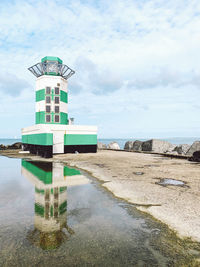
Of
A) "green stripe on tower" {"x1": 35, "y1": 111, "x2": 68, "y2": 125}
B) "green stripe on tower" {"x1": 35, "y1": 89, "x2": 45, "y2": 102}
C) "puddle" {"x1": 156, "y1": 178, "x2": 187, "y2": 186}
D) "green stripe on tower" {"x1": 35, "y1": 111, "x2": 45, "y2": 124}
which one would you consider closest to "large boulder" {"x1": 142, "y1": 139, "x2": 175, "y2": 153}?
"green stripe on tower" {"x1": 35, "y1": 111, "x2": 68, "y2": 125}

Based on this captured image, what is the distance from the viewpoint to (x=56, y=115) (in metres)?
28.3

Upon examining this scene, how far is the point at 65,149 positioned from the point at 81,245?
22.2 meters

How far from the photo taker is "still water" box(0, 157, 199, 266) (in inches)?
130

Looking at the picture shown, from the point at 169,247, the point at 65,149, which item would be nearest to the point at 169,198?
the point at 169,247

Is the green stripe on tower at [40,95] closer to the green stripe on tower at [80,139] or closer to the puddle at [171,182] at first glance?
the green stripe on tower at [80,139]

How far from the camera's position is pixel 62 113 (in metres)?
28.9

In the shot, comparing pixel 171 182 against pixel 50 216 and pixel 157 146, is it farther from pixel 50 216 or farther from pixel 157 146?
pixel 157 146

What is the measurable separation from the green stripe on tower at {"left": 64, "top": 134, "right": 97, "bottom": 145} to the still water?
18519mm

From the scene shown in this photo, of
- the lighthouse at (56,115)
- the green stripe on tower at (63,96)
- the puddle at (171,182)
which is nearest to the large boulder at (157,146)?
the lighthouse at (56,115)

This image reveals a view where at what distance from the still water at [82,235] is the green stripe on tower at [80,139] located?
60.8ft

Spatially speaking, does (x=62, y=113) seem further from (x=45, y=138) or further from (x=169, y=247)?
(x=169, y=247)

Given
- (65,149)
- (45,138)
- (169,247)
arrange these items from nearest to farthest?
1. (169,247)
2. (45,138)
3. (65,149)

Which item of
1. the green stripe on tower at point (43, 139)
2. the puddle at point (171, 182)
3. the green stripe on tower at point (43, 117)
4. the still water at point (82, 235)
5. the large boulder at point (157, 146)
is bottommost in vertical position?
the still water at point (82, 235)

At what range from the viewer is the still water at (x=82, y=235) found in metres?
3.31
